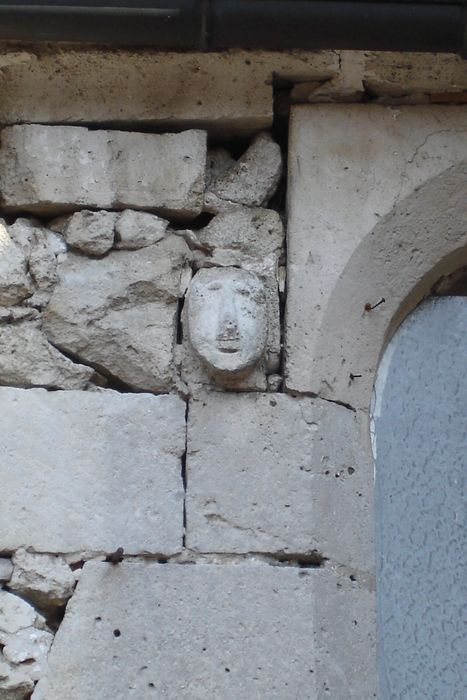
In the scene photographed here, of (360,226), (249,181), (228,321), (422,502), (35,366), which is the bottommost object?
(422,502)

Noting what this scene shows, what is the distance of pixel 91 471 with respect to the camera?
9.03 feet

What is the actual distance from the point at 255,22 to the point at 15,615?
1.47 meters

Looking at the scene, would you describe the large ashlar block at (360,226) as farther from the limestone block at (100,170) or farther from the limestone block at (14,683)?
the limestone block at (14,683)

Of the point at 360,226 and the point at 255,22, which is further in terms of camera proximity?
the point at 360,226

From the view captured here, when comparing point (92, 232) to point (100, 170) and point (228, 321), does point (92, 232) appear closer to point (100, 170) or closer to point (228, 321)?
point (100, 170)

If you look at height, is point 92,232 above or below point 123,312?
above

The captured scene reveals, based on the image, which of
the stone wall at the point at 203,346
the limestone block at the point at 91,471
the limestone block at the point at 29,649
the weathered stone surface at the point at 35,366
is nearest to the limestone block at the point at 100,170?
the stone wall at the point at 203,346

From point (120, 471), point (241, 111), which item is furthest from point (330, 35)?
point (120, 471)

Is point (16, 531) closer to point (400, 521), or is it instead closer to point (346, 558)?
point (346, 558)

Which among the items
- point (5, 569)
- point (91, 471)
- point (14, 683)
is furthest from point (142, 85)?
point (14, 683)

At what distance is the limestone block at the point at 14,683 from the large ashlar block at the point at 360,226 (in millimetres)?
920

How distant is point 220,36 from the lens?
2764 mm

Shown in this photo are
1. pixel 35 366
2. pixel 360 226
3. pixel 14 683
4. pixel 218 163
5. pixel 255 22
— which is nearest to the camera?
pixel 14 683

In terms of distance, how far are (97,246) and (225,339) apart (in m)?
0.43
